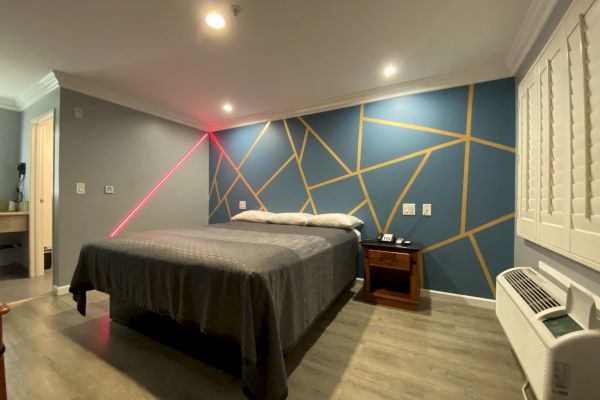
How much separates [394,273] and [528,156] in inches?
63.7

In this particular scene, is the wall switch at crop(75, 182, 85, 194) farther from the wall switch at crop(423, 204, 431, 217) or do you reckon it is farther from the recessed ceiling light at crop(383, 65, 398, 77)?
the wall switch at crop(423, 204, 431, 217)

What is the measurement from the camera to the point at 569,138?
119 centimetres

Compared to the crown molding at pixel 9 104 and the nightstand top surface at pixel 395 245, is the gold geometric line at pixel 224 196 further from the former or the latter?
the crown molding at pixel 9 104

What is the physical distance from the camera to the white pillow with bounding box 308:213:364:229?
2.64m

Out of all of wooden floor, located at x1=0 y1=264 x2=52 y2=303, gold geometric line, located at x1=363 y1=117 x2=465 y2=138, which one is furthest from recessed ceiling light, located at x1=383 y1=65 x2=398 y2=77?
wooden floor, located at x1=0 y1=264 x2=52 y2=303

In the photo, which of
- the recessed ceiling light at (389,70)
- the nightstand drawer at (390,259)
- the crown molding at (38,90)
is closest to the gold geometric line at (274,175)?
the recessed ceiling light at (389,70)

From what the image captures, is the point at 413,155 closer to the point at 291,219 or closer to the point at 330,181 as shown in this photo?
the point at 330,181

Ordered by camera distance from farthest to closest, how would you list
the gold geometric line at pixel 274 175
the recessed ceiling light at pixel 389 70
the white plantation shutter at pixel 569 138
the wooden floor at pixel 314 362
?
the gold geometric line at pixel 274 175 → the recessed ceiling light at pixel 389 70 → the wooden floor at pixel 314 362 → the white plantation shutter at pixel 569 138

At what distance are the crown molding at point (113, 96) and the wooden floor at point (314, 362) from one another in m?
2.37

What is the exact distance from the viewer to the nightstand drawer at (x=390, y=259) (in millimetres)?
2273

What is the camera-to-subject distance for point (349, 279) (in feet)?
8.30

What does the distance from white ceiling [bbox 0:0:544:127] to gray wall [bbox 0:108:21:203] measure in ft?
1.84

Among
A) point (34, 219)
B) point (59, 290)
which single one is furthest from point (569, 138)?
point (34, 219)

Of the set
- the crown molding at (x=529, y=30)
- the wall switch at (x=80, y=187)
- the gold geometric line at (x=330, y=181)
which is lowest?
the wall switch at (x=80, y=187)
